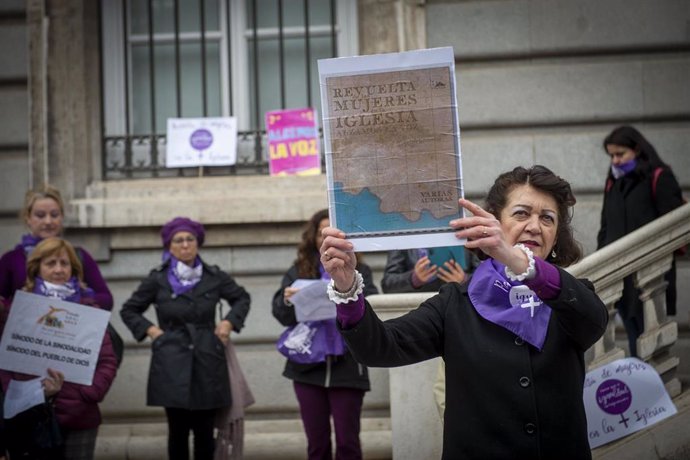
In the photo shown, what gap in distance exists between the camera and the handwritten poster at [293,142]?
8.80 metres

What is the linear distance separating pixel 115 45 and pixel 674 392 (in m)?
5.53

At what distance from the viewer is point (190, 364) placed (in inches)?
269

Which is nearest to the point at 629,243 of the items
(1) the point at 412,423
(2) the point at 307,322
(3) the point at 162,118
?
(1) the point at 412,423

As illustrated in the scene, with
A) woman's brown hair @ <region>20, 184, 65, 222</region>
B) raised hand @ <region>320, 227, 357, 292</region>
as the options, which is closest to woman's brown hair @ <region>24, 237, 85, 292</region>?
woman's brown hair @ <region>20, 184, 65, 222</region>

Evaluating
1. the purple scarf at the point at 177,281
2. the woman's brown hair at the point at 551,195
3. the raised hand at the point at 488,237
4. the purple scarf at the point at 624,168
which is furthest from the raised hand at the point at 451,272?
the raised hand at the point at 488,237

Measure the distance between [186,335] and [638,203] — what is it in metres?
3.06

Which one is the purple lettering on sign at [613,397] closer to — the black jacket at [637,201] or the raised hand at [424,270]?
the raised hand at [424,270]

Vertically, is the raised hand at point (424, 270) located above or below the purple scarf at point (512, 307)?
above

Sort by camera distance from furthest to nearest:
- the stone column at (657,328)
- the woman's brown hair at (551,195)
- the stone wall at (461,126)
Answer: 1. the stone wall at (461,126)
2. the stone column at (657,328)
3. the woman's brown hair at (551,195)

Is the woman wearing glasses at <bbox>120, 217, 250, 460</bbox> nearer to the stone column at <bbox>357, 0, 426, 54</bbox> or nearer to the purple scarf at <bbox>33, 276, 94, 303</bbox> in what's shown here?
the purple scarf at <bbox>33, 276, 94, 303</bbox>

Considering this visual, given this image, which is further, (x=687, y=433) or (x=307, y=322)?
(x=307, y=322)

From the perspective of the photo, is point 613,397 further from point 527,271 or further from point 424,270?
point 527,271

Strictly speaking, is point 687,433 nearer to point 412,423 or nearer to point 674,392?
point 674,392

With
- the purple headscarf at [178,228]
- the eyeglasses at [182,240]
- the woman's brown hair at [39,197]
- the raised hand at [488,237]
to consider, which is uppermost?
the woman's brown hair at [39,197]
